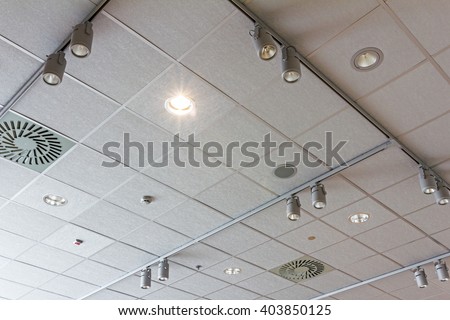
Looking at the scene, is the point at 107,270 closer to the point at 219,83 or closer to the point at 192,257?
the point at 192,257

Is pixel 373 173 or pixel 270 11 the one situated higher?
pixel 270 11

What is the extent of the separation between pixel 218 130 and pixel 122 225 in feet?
5.46

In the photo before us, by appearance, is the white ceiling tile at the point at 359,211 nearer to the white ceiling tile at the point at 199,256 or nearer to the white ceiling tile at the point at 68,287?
the white ceiling tile at the point at 199,256

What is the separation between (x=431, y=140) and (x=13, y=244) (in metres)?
4.09

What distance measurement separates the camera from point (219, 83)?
270 centimetres

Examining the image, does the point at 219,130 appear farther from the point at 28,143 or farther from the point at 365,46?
the point at 28,143

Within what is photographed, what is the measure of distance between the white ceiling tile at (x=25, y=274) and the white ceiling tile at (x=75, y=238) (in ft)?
2.25

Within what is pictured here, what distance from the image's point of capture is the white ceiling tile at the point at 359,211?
12.6 feet

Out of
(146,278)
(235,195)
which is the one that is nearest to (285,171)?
(235,195)

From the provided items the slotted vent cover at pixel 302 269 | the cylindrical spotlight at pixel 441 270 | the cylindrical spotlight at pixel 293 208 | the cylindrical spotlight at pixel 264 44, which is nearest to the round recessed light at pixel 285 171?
the cylindrical spotlight at pixel 293 208

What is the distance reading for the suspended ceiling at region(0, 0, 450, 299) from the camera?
7.75 ft

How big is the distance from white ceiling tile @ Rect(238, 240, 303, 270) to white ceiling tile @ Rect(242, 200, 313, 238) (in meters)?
0.26

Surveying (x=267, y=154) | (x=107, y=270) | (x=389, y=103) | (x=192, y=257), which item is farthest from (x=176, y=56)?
(x=107, y=270)

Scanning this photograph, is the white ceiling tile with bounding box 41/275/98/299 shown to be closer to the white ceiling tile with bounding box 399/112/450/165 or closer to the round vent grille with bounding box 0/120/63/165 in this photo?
the round vent grille with bounding box 0/120/63/165
